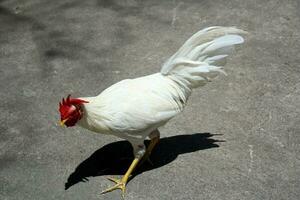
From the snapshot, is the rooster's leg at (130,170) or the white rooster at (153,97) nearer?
the white rooster at (153,97)

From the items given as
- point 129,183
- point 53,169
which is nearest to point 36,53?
point 53,169

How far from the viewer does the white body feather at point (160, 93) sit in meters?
4.29

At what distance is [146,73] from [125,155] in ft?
4.84

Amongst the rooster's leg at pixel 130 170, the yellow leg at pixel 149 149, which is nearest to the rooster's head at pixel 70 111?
the rooster's leg at pixel 130 170

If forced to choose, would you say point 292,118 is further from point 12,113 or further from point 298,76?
point 12,113

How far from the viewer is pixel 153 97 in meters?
4.41

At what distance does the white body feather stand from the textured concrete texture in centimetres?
73

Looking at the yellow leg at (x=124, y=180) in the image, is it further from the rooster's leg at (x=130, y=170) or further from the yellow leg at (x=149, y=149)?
the yellow leg at (x=149, y=149)

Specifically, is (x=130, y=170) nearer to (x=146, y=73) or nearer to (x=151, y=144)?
(x=151, y=144)

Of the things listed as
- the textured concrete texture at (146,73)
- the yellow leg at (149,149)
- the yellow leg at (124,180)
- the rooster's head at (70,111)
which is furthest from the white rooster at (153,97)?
the textured concrete texture at (146,73)

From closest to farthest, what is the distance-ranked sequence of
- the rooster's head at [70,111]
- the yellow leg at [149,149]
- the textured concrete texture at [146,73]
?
1. the rooster's head at [70,111]
2. the textured concrete texture at [146,73]
3. the yellow leg at [149,149]

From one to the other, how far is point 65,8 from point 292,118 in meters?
4.38

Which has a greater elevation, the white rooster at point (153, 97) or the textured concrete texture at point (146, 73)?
the white rooster at point (153, 97)

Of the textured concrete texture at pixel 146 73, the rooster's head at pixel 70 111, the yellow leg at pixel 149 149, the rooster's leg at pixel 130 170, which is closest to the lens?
the rooster's head at pixel 70 111
